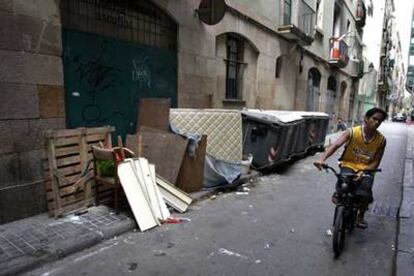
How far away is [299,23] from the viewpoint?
1301cm

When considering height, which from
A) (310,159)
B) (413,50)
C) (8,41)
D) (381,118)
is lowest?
(310,159)

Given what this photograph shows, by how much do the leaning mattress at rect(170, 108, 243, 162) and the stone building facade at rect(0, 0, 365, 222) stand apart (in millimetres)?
1030

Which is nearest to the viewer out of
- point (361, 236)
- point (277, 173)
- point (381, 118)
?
point (381, 118)

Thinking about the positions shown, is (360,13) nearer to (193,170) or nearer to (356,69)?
(356,69)

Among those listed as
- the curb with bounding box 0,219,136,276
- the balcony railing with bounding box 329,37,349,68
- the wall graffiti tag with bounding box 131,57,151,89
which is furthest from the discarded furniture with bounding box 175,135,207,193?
the balcony railing with bounding box 329,37,349,68

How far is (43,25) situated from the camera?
466cm

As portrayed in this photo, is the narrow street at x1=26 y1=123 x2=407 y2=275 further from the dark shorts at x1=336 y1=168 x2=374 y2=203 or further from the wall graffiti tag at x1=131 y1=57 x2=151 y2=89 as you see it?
the wall graffiti tag at x1=131 y1=57 x2=151 y2=89

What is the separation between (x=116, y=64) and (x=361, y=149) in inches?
162

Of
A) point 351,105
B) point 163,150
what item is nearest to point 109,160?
point 163,150

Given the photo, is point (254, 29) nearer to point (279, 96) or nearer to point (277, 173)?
point (279, 96)

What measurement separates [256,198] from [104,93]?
10.3 ft

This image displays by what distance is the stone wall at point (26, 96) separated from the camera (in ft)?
14.0

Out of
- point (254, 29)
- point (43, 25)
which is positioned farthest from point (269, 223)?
point (254, 29)

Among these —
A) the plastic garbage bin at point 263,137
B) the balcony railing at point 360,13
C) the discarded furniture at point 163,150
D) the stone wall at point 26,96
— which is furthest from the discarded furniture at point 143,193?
the balcony railing at point 360,13
